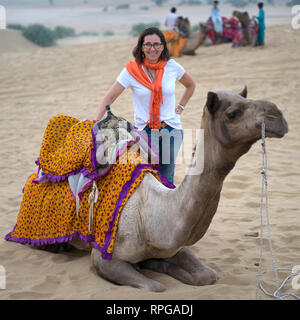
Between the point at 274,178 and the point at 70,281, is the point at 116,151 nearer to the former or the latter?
the point at 70,281

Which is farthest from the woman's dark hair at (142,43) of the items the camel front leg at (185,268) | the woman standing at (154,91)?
the camel front leg at (185,268)

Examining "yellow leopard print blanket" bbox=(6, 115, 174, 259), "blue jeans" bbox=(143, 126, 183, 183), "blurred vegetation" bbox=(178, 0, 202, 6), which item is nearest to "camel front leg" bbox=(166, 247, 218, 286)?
"yellow leopard print blanket" bbox=(6, 115, 174, 259)

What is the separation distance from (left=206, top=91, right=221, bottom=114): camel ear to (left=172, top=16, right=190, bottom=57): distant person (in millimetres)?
14226

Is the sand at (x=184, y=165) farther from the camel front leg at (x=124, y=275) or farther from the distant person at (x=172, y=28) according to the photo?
the distant person at (x=172, y=28)

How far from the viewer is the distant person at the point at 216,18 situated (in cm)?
1700

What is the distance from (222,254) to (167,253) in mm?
1115

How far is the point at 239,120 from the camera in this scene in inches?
108

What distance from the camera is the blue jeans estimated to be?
4.41 m

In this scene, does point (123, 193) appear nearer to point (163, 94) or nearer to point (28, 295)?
point (28, 295)

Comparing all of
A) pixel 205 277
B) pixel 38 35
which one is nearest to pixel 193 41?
pixel 38 35

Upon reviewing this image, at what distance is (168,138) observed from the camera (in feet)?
14.5

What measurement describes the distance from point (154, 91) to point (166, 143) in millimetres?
540

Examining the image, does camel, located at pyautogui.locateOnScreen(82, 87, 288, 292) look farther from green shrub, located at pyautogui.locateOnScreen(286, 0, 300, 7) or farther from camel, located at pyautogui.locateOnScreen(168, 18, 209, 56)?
green shrub, located at pyautogui.locateOnScreen(286, 0, 300, 7)

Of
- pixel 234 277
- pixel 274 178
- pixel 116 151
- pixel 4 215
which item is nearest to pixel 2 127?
pixel 4 215
